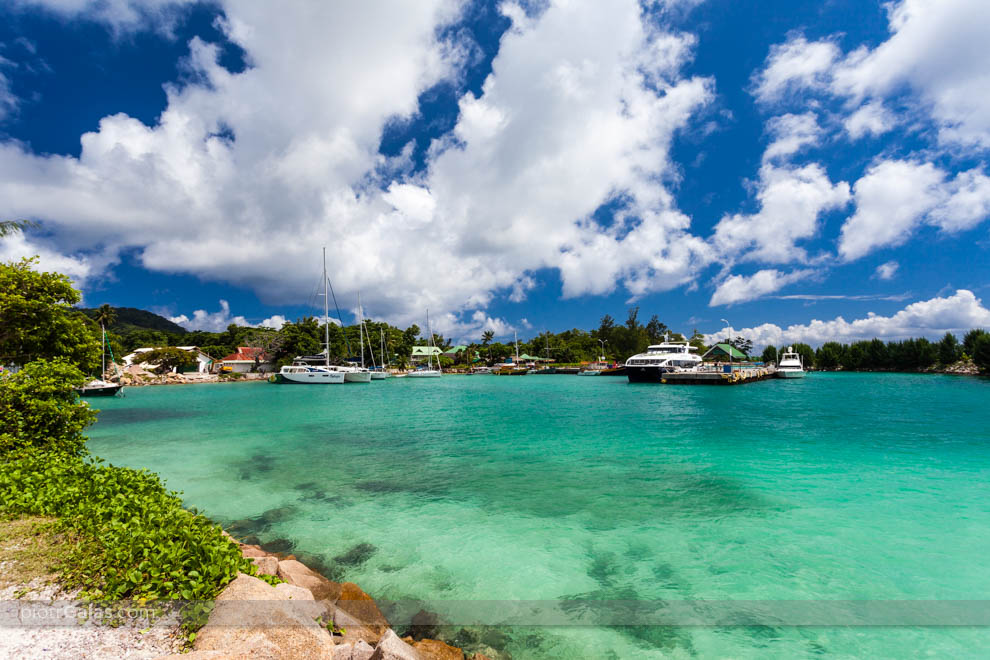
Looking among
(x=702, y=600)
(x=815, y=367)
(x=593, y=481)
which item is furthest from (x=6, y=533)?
(x=815, y=367)

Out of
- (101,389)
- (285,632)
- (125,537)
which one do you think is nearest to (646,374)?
(285,632)

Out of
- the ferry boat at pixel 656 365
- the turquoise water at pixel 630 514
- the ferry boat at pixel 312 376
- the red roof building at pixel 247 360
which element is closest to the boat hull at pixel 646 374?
the ferry boat at pixel 656 365

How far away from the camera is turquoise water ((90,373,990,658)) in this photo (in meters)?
6.96

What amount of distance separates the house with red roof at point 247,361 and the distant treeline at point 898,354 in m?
131

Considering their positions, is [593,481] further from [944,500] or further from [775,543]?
[944,500]

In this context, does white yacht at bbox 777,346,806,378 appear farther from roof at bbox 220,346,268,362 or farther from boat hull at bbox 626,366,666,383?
roof at bbox 220,346,268,362

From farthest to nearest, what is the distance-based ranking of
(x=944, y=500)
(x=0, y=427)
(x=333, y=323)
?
(x=333, y=323) → (x=944, y=500) → (x=0, y=427)

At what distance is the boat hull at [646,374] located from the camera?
62688 mm

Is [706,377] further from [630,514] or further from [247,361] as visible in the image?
[247,361]

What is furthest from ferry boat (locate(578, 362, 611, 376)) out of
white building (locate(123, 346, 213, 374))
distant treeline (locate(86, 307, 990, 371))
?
white building (locate(123, 346, 213, 374))

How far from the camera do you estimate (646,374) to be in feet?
210

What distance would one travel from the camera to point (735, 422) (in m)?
26.5

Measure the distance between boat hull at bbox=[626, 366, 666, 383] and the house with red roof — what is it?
249ft

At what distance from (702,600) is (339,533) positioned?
295 inches
